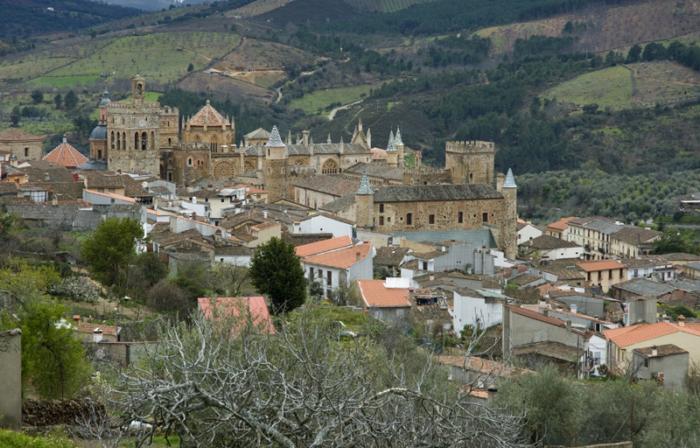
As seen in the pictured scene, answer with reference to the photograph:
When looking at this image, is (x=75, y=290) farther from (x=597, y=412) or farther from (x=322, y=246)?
(x=597, y=412)

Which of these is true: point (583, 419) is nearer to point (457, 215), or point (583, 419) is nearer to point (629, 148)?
point (457, 215)

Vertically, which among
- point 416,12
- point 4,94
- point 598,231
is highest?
point 416,12

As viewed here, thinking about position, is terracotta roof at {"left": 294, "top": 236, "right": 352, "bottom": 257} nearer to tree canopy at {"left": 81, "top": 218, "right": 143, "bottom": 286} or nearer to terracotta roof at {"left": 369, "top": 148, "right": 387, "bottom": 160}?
tree canopy at {"left": 81, "top": 218, "right": 143, "bottom": 286}

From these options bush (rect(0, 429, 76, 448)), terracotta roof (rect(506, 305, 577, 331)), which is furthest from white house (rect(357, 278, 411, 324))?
bush (rect(0, 429, 76, 448))

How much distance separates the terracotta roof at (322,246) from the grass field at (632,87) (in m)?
68.5

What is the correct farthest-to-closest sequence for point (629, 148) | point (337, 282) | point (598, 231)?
point (629, 148) < point (598, 231) < point (337, 282)

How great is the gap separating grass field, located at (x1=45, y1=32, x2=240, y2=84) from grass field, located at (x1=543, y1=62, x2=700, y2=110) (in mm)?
32027

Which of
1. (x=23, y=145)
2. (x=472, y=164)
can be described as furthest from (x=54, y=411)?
(x=23, y=145)

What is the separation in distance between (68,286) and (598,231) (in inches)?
1421

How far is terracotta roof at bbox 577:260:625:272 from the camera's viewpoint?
48.2 m

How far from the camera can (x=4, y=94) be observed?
104812 millimetres

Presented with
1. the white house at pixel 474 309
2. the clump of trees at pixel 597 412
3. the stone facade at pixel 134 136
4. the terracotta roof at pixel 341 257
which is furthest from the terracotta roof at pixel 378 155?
the clump of trees at pixel 597 412

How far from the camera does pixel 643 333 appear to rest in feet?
102

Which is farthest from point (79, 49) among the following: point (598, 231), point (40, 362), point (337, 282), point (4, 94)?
point (40, 362)
